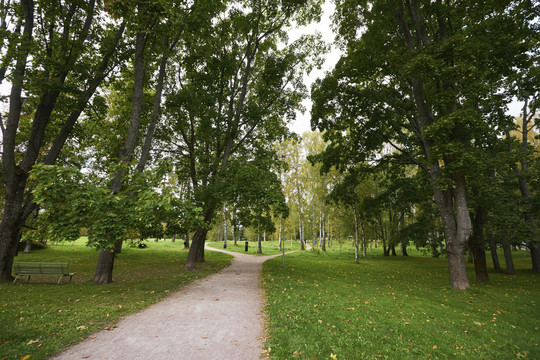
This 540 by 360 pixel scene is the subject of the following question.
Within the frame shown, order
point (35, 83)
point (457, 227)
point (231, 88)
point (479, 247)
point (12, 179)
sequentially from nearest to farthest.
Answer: point (35, 83), point (12, 179), point (457, 227), point (479, 247), point (231, 88)

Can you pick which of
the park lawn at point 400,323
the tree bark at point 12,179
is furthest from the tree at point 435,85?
the tree bark at point 12,179

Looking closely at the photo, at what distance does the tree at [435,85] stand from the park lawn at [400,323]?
91.0 inches

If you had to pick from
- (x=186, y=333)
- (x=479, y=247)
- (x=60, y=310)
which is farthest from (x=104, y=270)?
(x=479, y=247)

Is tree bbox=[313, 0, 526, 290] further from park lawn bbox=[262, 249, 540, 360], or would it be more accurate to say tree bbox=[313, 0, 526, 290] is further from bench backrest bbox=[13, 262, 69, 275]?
bench backrest bbox=[13, 262, 69, 275]

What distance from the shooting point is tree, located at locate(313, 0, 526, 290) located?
8000 millimetres

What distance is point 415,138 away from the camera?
12.5 metres

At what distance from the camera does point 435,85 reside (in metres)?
9.12

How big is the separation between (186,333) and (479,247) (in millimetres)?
13913

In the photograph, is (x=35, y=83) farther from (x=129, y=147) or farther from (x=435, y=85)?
(x=435, y=85)

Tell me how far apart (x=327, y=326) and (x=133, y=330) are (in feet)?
14.2

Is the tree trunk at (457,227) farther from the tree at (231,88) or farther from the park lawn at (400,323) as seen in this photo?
the tree at (231,88)

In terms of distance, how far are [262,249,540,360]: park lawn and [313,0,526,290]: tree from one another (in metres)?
2.31

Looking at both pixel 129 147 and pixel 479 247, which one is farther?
pixel 479 247

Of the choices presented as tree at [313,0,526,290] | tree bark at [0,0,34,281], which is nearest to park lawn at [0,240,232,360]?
tree bark at [0,0,34,281]
